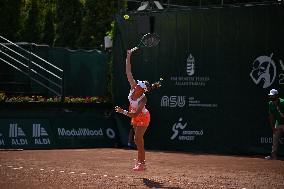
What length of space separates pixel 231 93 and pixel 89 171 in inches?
287

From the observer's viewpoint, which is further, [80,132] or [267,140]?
[80,132]

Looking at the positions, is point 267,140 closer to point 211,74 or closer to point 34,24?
point 211,74

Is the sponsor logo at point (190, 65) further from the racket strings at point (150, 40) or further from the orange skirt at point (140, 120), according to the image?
the orange skirt at point (140, 120)

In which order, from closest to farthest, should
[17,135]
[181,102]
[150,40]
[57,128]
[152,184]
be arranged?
[152,184]
[150,40]
[17,135]
[181,102]
[57,128]

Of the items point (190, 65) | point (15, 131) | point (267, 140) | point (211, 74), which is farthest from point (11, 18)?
point (267, 140)

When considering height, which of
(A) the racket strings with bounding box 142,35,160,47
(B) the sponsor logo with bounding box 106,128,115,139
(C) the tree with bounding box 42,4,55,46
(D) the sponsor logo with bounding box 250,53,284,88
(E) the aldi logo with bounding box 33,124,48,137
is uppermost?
(C) the tree with bounding box 42,4,55,46

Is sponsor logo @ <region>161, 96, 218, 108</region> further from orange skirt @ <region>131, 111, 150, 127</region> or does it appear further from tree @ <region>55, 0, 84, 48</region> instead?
tree @ <region>55, 0, 84, 48</region>

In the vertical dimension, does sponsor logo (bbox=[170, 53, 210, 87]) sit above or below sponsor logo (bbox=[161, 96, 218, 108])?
above

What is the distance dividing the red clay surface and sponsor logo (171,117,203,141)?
144cm

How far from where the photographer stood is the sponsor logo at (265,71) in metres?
18.6

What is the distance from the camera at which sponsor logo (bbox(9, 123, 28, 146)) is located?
64.5 ft

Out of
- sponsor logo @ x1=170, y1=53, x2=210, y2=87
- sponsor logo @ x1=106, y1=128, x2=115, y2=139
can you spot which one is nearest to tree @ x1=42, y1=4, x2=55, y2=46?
sponsor logo @ x1=106, y1=128, x2=115, y2=139

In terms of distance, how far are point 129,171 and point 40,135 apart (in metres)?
7.34

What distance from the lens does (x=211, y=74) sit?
1978 centimetres
